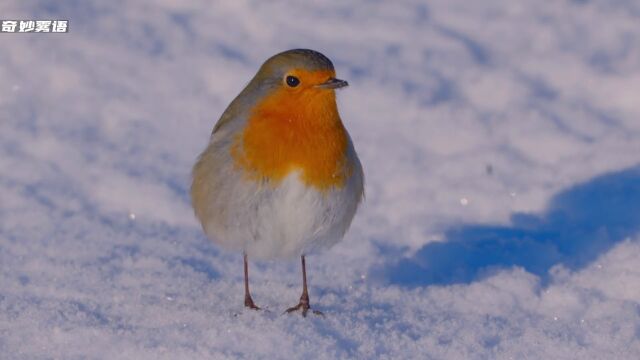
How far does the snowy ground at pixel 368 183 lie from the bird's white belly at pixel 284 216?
0.94ft

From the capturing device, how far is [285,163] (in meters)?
3.98

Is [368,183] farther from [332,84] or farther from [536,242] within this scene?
[332,84]

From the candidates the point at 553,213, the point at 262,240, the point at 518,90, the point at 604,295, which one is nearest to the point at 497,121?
the point at 518,90

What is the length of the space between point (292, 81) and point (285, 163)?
309 mm

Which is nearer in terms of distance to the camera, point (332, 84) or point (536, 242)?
point (332, 84)

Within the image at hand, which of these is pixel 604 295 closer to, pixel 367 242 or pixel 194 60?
pixel 367 242

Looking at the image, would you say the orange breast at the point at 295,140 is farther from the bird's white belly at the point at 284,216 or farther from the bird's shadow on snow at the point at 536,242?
the bird's shadow on snow at the point at 536,242

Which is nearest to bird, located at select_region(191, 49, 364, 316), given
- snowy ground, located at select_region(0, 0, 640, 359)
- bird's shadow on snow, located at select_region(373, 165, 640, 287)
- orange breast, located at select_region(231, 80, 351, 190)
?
orange breast, located at select_region(231, 80, 351, 190)

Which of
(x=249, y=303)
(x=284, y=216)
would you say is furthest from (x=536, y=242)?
(x=284, y=216)

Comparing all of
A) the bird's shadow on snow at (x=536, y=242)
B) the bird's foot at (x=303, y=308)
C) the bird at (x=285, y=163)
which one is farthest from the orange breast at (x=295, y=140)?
the bird's shadow on snow at (x=536, y=242)

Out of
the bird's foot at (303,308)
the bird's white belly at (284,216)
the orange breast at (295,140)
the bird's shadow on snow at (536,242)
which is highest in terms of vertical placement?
the orange breast at (295,140)

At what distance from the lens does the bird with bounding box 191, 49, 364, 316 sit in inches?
157

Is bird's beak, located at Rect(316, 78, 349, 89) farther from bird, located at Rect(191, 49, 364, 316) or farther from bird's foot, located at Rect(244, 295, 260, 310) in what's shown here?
bird's foot, located at Rect(244, 295, 260, 310)

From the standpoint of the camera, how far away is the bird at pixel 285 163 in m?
3.99
